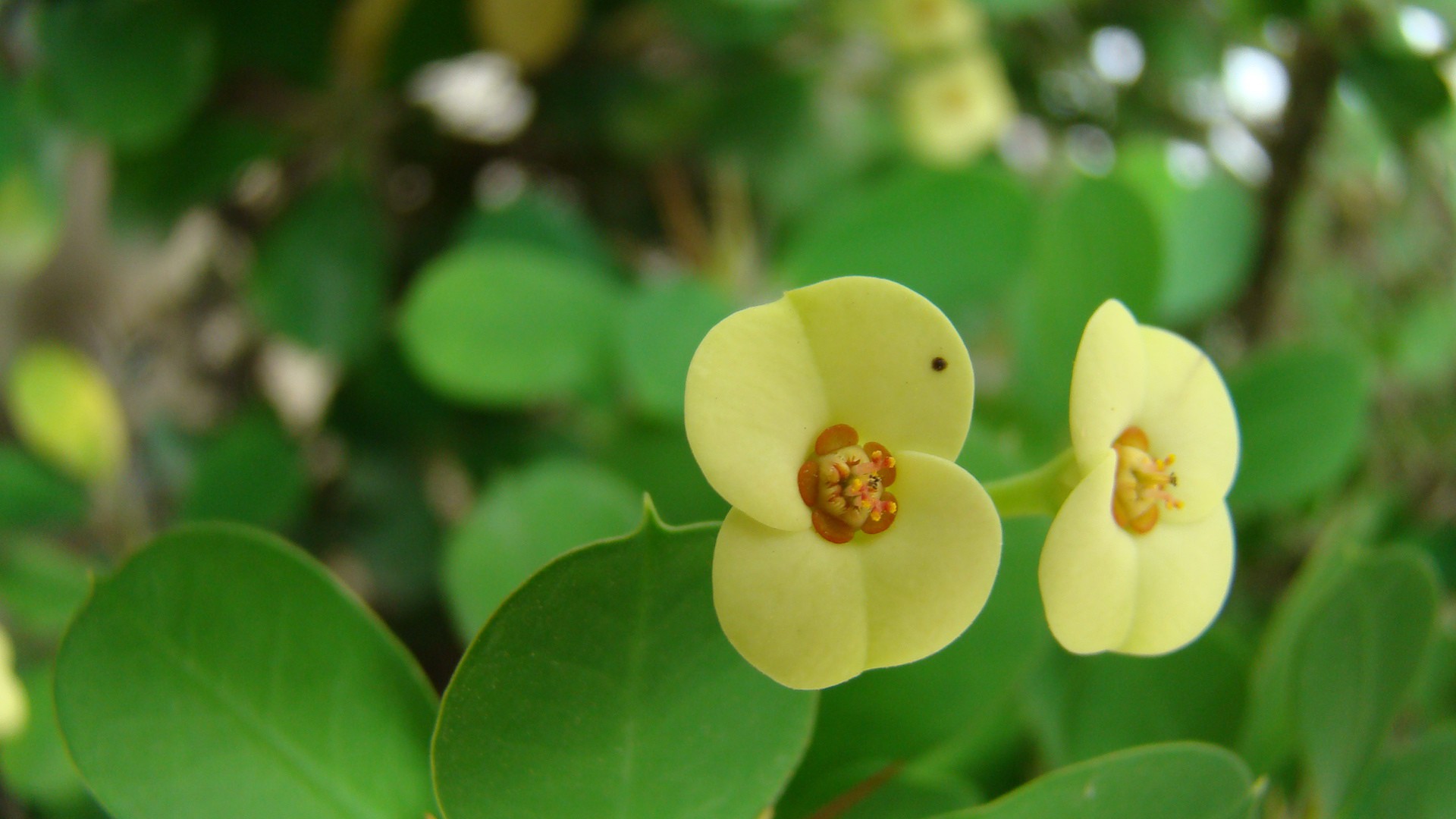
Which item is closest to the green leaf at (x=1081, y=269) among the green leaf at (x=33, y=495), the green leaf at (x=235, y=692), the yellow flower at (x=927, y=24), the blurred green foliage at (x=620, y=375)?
the blurred green foliage at (x=620, y=375)

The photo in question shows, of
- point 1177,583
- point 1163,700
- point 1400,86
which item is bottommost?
point 1163,700

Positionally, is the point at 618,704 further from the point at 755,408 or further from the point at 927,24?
the point at 927,24

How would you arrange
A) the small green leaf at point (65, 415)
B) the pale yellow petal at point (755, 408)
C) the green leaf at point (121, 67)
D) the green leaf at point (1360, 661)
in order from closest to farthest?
the pale yellow petal at point (755, 408)
the green leaf at point (1360, 661)
the green leaf at point (121, 67)
the small green leaf at point (65, 415)

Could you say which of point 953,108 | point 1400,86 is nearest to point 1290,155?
point 1400,86

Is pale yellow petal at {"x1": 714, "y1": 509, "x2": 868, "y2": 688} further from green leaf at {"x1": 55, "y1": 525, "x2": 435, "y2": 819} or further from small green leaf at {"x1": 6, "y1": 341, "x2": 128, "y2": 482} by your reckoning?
small green leaf at {"x1": 6, "y1": 341, "x2": 128, "y2": 482}

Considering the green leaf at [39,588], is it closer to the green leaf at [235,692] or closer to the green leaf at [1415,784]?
the green leaf at [235,692]

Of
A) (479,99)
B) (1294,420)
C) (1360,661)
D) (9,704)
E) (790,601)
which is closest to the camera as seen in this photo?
(790,601)
